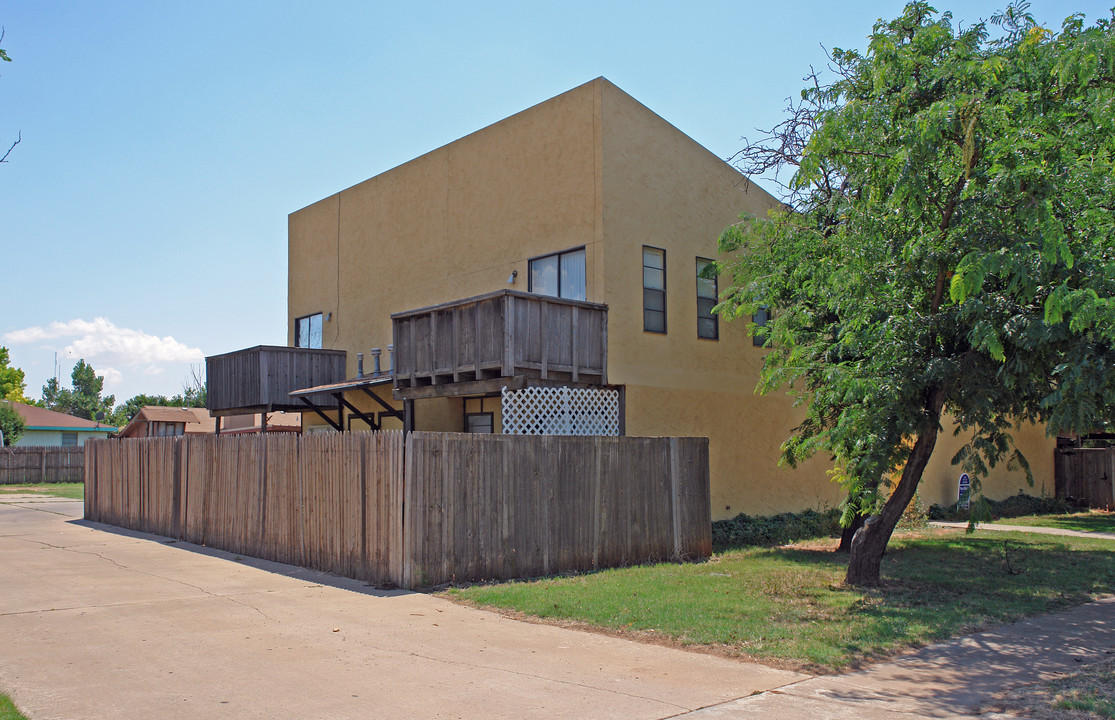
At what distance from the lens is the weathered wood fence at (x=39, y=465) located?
39.2m

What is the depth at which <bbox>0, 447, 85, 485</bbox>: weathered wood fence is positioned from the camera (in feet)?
128

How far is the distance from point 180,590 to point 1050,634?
979 centimetres

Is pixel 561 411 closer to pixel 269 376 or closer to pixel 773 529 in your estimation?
pixel 773 529

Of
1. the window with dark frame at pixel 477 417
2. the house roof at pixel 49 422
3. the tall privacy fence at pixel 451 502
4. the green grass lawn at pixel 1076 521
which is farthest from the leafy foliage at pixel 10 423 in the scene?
the green grass lawn at pixel 1076 521

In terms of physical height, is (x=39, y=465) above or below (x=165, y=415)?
below

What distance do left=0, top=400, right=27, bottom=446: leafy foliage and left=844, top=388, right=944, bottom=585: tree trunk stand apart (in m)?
47.3

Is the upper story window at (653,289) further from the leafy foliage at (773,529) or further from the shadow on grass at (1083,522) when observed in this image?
the shadow on grass at (1083,522)

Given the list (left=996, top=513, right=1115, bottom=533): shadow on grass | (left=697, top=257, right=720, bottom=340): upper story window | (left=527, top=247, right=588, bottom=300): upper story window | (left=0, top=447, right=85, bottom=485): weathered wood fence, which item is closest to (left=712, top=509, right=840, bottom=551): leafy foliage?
(left=697, top=257, right=720, bottom=340): upper story window

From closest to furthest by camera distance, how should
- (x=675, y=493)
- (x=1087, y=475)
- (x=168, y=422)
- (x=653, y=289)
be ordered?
1. (x=675, y=493)
2. (x=653, y=289)
3. (x=1087, y=475)
4. (x=168, y=422)

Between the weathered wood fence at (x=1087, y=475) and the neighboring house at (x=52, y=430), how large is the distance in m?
51.3

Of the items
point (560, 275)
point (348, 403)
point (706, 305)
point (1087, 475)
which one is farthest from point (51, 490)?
point (1087, 475)

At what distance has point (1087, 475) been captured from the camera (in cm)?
2483

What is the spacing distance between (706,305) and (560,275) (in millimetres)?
3205

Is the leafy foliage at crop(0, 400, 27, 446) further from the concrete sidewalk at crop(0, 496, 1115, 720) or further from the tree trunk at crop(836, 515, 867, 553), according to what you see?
the tree trunk at crop(836, 515, 867, 553)
